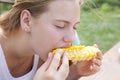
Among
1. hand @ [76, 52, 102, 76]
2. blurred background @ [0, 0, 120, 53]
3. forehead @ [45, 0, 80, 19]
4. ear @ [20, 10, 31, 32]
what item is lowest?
blurred background @ [0, 0, 120, 53]

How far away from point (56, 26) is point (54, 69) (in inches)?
8.1

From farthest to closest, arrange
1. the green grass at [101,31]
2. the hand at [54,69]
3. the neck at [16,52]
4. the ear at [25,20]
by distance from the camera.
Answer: the green grass at [101,31]
the neck at [16,52]
the ear at [25,20]
the hand at [54,69]

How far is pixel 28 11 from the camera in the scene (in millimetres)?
1852

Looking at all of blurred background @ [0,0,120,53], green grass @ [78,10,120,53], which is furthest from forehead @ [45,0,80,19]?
green grass @ [78,10,120,53]

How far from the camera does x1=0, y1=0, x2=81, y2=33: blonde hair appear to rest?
6.01ft

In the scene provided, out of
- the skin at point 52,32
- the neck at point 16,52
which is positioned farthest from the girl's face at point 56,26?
the neck at point 16,52

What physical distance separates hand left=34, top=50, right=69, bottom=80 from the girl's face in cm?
6

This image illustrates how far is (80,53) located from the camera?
6.24ft

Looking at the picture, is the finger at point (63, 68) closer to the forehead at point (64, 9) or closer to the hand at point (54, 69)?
the hand at point (54, 69)

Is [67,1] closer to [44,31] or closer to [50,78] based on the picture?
[44,31]

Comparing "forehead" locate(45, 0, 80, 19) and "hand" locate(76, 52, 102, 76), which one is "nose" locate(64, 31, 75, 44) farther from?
"hand" locate(76, 52, 102, 76)

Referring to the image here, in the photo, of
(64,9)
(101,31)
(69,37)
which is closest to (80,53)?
(69,37)

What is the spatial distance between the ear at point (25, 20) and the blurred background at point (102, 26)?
1.86 m

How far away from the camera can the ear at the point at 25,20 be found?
185 cm
